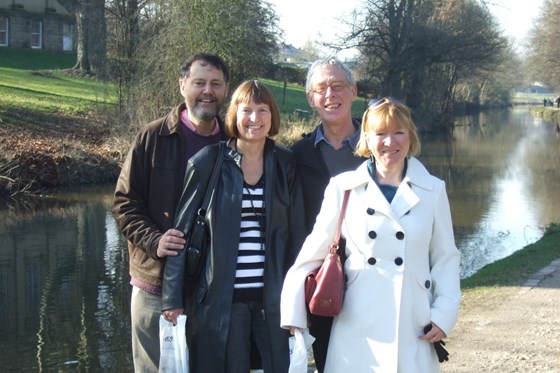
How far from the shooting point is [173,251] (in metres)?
3.65

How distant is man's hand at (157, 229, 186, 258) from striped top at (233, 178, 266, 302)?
282 mm

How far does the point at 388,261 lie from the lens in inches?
133

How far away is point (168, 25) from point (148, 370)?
1972 cm

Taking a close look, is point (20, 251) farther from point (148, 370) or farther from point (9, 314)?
point (148, 370)

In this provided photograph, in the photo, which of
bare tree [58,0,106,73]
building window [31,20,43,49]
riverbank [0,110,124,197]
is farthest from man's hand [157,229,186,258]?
building window [31,20,43,49]

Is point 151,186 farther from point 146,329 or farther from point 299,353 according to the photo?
point 299,353

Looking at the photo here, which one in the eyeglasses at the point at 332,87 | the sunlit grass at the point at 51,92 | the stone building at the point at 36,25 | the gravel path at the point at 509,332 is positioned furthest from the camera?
the stone building at the point at 36,25

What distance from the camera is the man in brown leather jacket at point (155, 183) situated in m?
3.95

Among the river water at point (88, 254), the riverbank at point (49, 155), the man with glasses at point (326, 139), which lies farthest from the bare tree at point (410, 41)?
the man with glasses at point (326, 139)

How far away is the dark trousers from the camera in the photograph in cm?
383

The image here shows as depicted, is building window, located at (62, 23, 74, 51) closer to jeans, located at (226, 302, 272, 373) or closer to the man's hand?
the man's hand

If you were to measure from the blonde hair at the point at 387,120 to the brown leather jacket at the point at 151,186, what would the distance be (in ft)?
3.26

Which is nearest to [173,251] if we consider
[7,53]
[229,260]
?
[229,260]

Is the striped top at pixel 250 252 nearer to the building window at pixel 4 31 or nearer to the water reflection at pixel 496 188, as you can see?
the water reflection at pixel 496 188
